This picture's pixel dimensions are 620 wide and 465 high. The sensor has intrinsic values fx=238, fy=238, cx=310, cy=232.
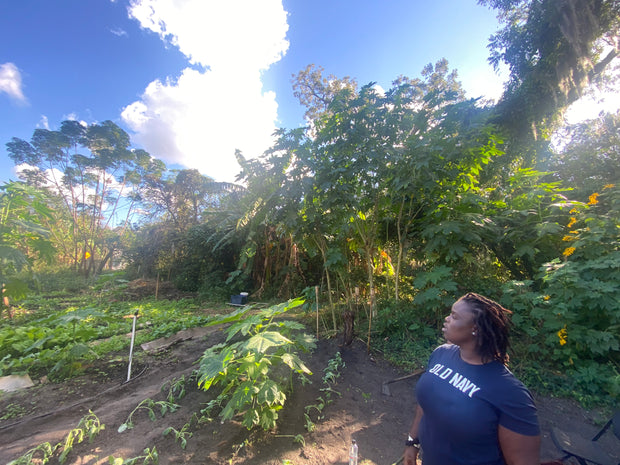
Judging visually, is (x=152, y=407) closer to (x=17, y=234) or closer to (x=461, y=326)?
(x=461, y=326)

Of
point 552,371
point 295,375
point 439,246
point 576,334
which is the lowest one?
point 552,371

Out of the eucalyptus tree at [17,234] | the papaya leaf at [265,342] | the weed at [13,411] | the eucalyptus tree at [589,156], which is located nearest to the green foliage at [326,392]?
the papaya leaf at [265,342]

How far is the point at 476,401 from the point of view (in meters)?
1.14

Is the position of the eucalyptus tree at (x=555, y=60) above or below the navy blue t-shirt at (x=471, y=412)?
above

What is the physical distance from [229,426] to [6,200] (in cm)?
Result: 522

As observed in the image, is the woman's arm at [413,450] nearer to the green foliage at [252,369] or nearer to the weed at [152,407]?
the green foliage at [252,369]

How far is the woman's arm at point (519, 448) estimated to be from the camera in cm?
102

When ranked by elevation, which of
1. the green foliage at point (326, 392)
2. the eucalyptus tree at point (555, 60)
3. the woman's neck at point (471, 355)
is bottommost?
the green foliage at point (326, 392)

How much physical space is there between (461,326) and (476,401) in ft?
1.11

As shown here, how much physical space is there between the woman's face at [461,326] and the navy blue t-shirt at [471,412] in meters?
0.13

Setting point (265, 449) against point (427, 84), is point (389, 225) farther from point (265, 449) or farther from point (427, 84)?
point (427, 84)

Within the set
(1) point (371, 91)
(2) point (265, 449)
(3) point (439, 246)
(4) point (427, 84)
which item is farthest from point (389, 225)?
(4) point (427, 84)

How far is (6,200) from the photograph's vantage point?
13.0ft

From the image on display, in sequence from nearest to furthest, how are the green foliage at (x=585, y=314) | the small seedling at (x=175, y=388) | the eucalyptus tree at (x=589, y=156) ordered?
1. the small seedling at (x=175, y=388)
2. the green foliage at (x=585, y=314)
3. the eucalyptus tree at (x=589, y=156)
